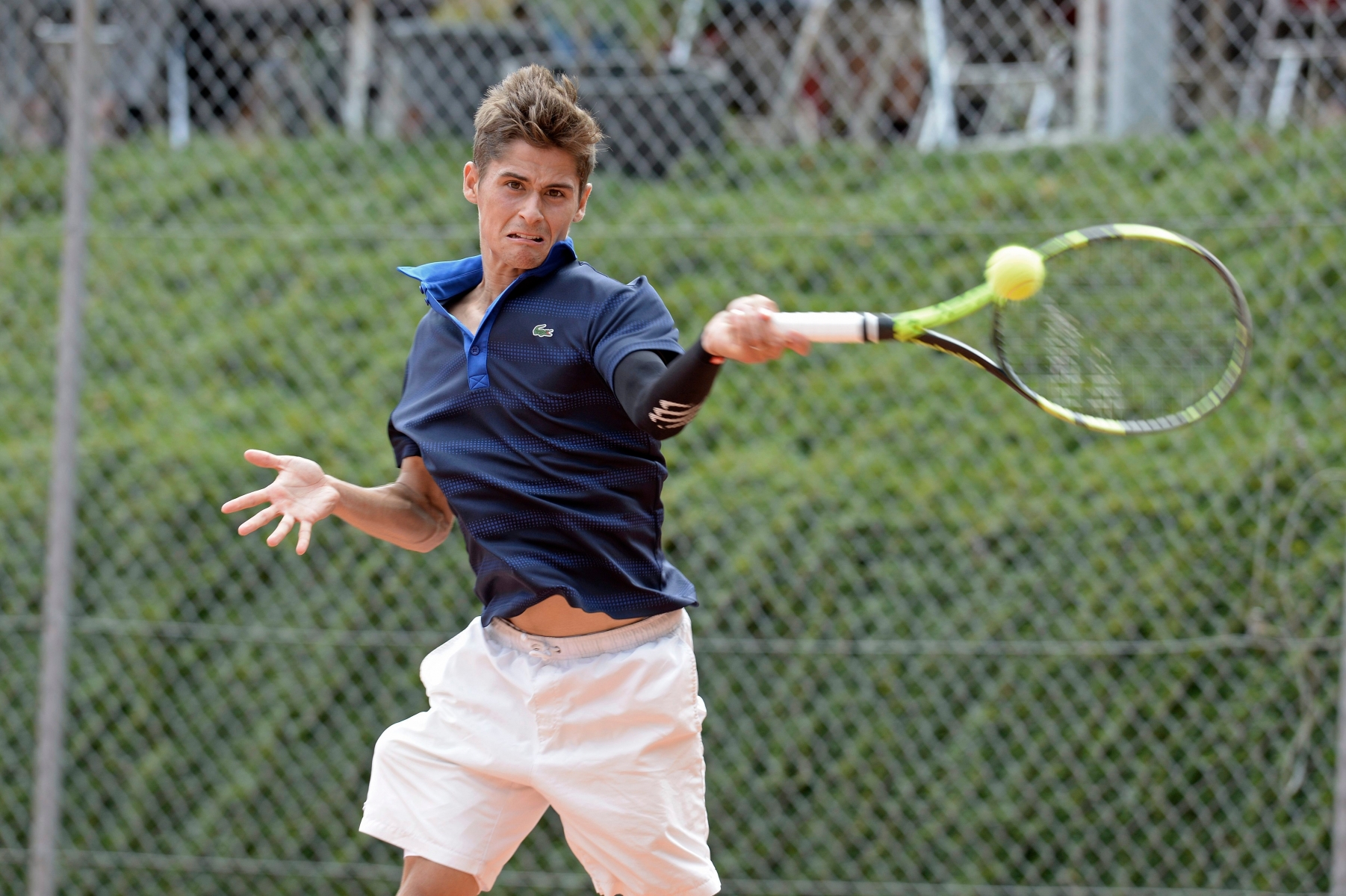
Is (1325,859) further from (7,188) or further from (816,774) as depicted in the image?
(7,188)

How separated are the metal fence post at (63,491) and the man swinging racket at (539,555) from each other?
204cm

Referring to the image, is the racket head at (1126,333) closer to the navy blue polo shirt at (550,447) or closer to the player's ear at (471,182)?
the navy blue polo shirt at (550,447)

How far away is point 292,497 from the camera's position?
8.43 feet

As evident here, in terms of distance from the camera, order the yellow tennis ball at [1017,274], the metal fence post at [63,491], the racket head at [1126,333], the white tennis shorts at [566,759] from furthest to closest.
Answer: the metal fence post at [63,491]
the racket head at [1126,333]
the white tennis shorts at [566,759]
the yellow tennis ball at [1017,274]

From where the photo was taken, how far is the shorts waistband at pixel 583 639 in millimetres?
2637

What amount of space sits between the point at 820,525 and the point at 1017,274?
245 cm

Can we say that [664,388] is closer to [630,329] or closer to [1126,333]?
[630,329]

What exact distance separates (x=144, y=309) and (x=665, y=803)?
3641 millimetres

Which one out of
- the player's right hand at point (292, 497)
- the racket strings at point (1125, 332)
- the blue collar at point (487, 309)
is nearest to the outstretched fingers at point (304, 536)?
the player's right hand at point (292, 497)

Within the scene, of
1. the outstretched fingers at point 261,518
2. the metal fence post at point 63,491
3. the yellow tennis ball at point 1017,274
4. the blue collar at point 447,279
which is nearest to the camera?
the yellow tennis ball at point 1017,274

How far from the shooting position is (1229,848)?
4352 mm

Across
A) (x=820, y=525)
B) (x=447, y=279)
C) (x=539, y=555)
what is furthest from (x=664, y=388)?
(x=820, y=525)

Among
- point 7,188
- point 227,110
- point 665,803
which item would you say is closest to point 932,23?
point 227,110

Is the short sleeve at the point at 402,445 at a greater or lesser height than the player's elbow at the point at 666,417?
lesser
